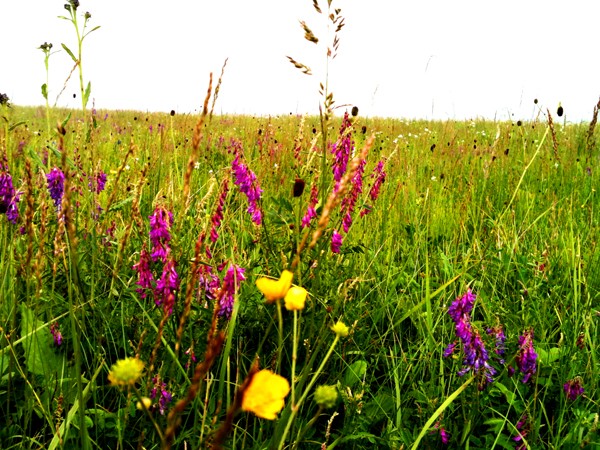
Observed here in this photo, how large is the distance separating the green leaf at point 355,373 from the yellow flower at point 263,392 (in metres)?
1.17

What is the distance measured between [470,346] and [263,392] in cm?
113

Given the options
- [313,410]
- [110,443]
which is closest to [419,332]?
[313,410]

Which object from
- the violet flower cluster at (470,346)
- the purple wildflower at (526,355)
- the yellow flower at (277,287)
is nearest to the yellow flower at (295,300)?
the yellow flower at (277,287)

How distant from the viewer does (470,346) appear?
1.45 meters

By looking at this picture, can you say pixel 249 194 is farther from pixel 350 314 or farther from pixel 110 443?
pixel 110 443

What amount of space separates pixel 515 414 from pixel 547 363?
8.1 inches

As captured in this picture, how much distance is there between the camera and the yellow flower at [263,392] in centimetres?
47

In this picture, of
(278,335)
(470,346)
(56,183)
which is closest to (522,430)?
(470,346)

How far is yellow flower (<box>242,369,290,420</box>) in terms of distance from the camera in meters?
0.47

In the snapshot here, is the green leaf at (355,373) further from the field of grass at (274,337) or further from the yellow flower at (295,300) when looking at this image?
the yellow flower at (295,300)

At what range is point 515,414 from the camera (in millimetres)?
1614

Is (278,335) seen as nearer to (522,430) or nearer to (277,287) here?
(522,430)

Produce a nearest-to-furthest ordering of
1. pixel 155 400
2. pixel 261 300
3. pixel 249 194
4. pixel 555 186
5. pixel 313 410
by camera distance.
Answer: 1. pixel 155 400
2. pixel 313 410
3. pixel 261 300
4. pixel 249 194
5. pixel 555 186

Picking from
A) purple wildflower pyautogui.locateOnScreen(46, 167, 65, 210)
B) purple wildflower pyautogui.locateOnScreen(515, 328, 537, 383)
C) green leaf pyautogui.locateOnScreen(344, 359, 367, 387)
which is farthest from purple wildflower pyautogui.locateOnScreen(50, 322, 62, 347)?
purple wildflower pyautogui.locateOnScreen(515, 328, 537, 383)
